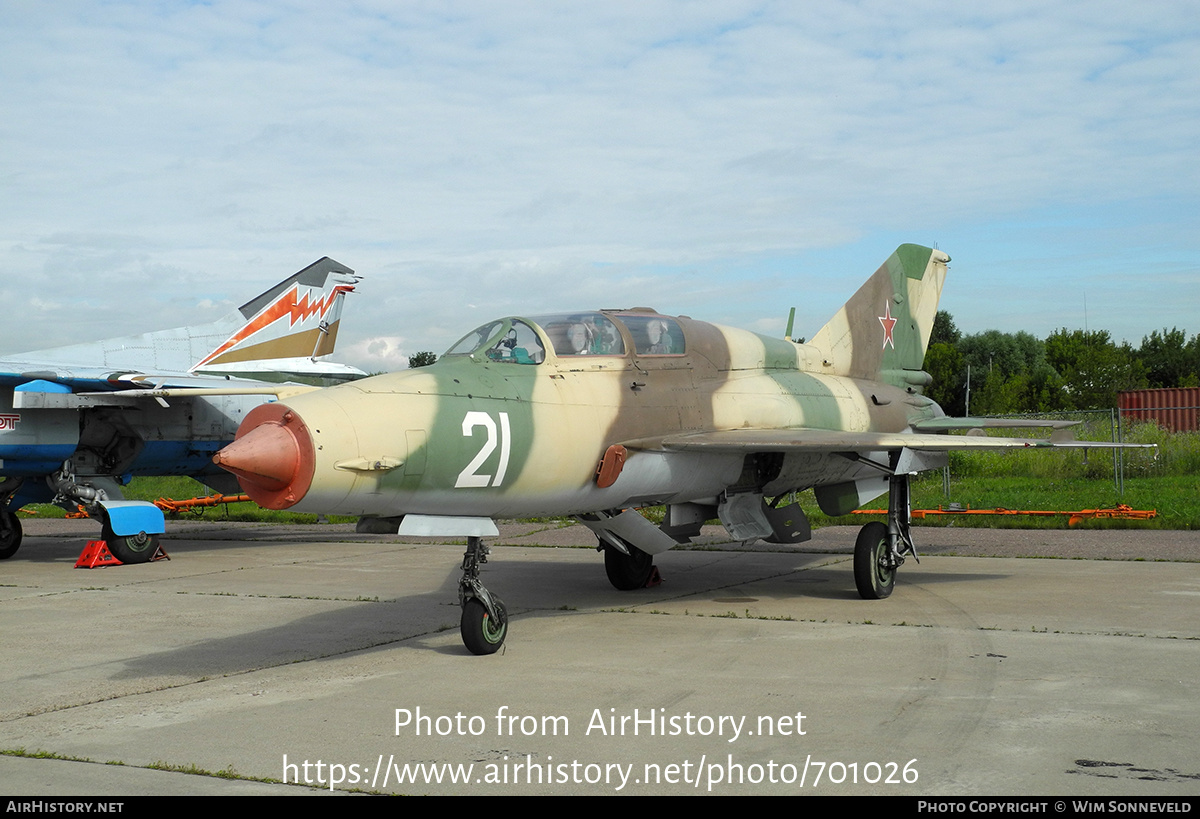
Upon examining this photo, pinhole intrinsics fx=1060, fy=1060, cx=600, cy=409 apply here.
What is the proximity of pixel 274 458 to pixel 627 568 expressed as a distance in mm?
5684

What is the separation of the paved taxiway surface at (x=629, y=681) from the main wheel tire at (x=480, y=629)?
18 centimetres

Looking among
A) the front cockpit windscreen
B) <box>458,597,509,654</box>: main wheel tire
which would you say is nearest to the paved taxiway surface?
<box>458,597,509,654</box>: main wheel tire

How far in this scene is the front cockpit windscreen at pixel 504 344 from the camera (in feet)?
27.2

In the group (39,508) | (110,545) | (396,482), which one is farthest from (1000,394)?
(396,482)

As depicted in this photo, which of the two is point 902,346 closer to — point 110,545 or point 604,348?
point 604,348

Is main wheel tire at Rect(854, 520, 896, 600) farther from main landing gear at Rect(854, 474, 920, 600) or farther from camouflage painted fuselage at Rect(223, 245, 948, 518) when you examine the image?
camouflage painted fuselage at Rect(223, 245, 948, 518)

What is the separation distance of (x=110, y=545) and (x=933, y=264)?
1180cm

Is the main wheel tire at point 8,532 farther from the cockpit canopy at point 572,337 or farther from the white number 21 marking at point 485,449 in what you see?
the white number 21 marking at point 485,449

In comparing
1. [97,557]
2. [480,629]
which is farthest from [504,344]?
[97,557]

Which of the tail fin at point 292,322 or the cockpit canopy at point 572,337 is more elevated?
the tail fin at point 292,322

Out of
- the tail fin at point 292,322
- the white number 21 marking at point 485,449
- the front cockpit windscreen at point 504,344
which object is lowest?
the white number 21 marking at point 485,449

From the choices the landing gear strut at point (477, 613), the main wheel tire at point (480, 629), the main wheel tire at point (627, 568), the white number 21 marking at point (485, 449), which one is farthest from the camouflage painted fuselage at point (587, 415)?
the main wheel tire at point (627, 568)

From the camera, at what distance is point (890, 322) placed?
43.3 ft

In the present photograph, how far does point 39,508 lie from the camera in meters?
25.4
